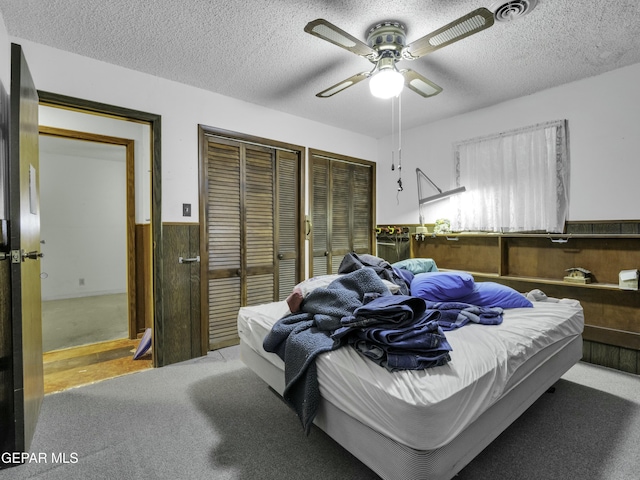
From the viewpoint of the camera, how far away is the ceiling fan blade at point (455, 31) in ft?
4.97

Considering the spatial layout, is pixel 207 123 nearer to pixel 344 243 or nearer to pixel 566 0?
pixel 344 243

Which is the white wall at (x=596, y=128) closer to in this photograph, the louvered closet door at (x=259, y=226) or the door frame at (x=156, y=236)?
the louvered closet door at (x=259, y=226)

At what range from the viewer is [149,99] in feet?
8.85

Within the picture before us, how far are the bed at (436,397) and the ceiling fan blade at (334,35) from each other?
5.22 feet

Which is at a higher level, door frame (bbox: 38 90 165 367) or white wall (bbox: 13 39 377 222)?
white wall (bbox: 13 39 377 222)

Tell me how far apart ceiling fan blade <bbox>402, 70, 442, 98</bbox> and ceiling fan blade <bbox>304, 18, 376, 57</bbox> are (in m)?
0.35

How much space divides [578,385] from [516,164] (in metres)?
2.03

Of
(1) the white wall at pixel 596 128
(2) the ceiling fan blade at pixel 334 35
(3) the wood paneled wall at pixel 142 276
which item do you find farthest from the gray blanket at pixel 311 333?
(3) the wood paneled wall at pixel 142 276

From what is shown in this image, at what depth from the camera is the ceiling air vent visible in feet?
5.79

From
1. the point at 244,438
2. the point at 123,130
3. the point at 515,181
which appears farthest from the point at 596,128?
the point at 123,130

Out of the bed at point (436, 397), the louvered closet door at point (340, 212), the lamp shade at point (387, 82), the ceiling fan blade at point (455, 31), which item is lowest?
the bed at point (436, 397)

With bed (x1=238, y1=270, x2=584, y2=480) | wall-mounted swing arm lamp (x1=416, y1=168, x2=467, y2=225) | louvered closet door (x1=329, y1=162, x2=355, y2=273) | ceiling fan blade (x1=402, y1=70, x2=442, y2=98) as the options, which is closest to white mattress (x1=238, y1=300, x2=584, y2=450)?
bed (x1=238, y1=270, x2=584, y2=480)

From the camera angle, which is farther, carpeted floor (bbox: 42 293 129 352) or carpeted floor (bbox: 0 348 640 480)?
carpeted floor (bbox: 42 293 129 352)

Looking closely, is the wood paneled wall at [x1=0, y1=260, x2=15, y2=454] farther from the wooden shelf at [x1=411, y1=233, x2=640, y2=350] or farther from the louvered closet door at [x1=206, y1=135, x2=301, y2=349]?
the wooden shelf at [x1=411, y1=233, x2=640, y2=350]
